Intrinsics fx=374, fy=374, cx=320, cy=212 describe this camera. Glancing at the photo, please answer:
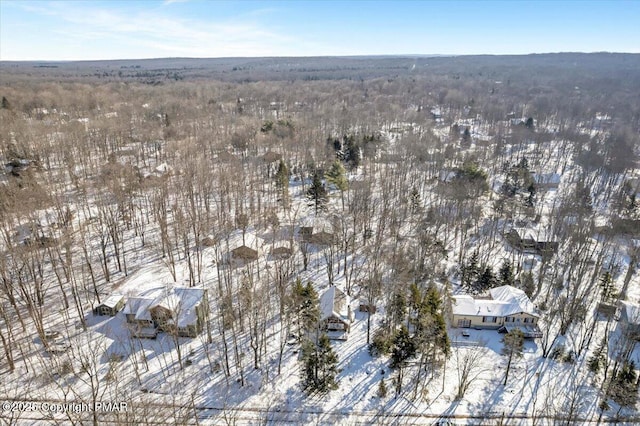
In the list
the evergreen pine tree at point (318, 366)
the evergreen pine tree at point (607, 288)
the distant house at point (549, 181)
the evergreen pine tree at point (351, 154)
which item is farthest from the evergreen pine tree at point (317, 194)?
the distant house at point (549, 181)

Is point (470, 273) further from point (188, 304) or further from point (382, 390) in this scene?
point (188, 304)

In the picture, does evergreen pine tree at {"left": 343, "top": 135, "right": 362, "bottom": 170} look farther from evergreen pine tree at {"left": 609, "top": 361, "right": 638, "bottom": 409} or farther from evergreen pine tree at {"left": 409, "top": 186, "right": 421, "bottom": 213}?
evergreen pine tree at {"left": 609, "top": 361, "right": 638, "bottom": 409}

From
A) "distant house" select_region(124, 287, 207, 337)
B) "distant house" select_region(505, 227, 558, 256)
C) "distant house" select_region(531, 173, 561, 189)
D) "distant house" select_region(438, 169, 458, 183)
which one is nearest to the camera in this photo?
"distant house" select_region(124, 287, 207, 337)

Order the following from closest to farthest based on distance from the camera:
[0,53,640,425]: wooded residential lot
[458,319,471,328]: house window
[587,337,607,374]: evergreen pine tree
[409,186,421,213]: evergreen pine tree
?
[0,53,640,425]: wooded residential lot
[587,337,607,374]: evergreen pine tree
[458,319,471,328]: house window
[409,186,421,213]: evergreen pine tree

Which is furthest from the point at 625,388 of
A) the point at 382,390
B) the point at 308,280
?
the point at 308,280

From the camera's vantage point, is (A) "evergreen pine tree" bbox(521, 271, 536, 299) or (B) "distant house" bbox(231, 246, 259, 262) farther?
(B) "distant house" bbox(231, 246, 259, 262)

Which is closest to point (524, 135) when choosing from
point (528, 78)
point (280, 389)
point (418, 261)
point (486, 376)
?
point (418, 261)

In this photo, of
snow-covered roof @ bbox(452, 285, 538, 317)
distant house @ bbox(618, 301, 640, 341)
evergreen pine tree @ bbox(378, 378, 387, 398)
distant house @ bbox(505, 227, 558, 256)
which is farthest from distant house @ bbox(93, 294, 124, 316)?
distant house @ bbox(505, 227, 558, 256)
